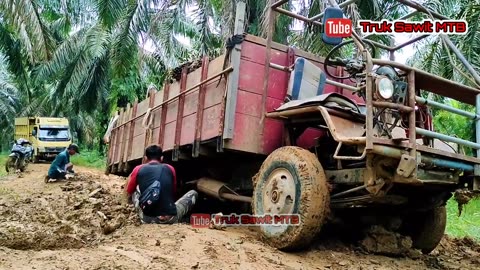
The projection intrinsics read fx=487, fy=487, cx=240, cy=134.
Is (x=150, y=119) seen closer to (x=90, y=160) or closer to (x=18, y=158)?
(x=18, y=158)

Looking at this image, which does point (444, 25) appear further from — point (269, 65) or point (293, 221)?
point (293, 221)

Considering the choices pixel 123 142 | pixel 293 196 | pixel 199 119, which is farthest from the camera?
pixel 123 142

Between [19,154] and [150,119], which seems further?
[19,154]

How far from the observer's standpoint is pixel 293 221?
3.99 m

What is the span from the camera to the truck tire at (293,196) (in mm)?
3912

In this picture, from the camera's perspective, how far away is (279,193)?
13.8 feet

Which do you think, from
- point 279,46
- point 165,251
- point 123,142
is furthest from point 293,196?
point 123,142

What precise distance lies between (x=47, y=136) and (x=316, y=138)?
20.6m

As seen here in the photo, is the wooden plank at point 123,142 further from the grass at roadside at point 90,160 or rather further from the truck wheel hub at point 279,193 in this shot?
the grass at roadside at point 90,160

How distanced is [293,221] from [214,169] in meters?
2.13

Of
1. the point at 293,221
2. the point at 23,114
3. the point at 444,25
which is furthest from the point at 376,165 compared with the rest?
the point at 23,114

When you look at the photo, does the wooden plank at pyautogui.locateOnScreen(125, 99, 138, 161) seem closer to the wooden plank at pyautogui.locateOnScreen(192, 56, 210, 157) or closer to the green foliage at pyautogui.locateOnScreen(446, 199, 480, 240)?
the wooden plank at pyautogui.locateOnScreen(192, 56, 210, 157)

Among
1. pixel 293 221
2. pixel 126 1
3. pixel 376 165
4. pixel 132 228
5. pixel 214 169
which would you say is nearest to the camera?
pixel 376 165

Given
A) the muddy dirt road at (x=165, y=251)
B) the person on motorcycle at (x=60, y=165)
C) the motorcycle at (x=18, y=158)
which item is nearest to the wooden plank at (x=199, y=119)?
the muddy dirt road at (x=165, y=251)
